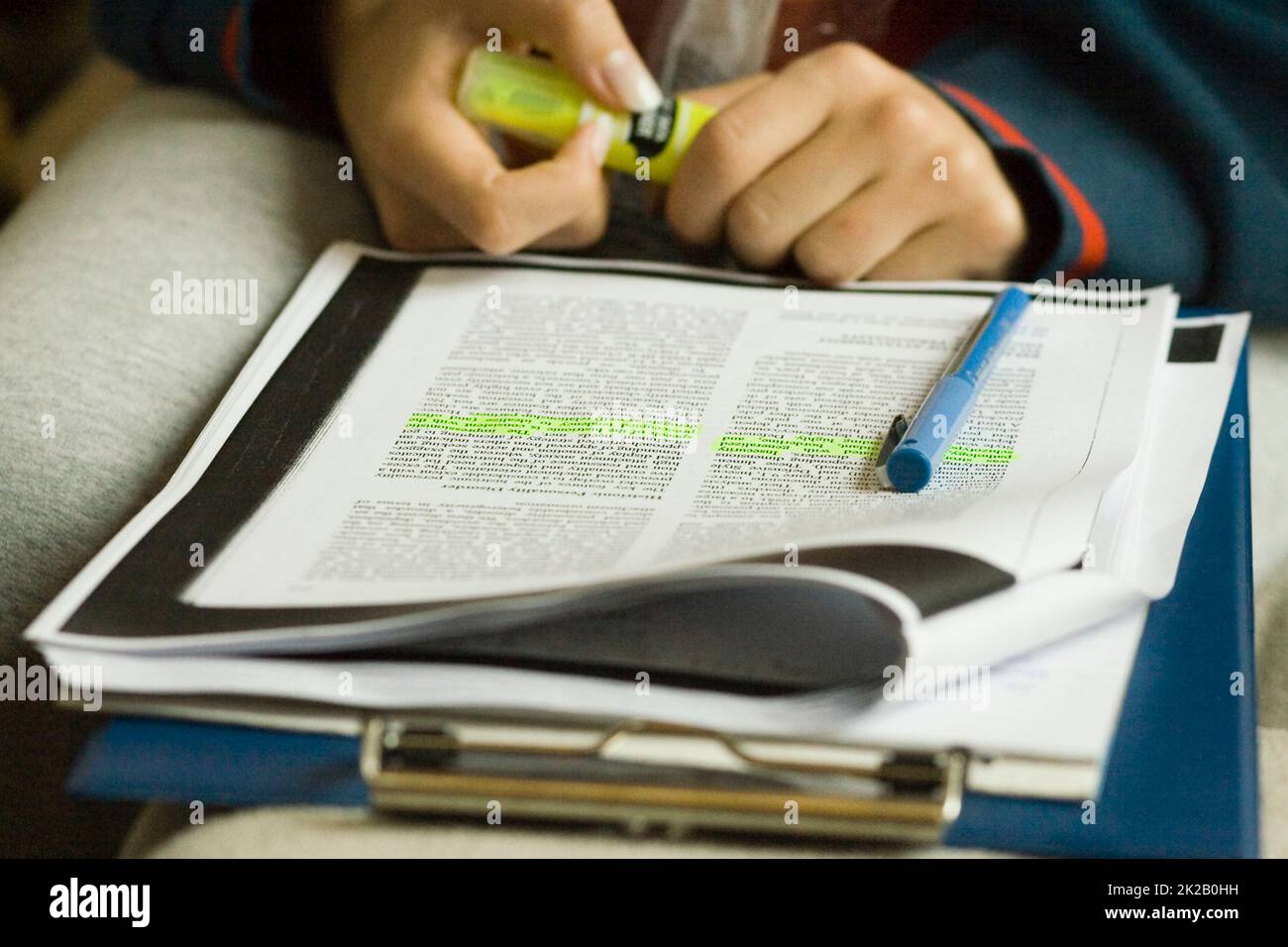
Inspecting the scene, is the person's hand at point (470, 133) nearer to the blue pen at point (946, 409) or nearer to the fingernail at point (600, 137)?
the fingernail at point (600, 137)

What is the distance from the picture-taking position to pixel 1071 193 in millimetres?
610

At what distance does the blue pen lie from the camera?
431 mm

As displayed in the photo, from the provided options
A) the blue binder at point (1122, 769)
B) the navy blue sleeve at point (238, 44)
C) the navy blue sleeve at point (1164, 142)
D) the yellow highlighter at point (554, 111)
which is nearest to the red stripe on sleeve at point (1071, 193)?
the navy blue sleeve at point (1164, 142)

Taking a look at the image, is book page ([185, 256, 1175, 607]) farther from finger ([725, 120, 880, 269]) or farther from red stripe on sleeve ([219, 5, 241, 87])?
red stripe on sleeve ([219, 5, 241, 87])

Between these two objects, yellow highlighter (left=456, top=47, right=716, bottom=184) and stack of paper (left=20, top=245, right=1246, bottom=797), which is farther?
yellow highlighter (left=456, top=47, right=716, bottom=184)

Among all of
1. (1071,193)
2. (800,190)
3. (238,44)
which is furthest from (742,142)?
(238,44)

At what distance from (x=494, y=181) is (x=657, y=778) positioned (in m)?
0.34

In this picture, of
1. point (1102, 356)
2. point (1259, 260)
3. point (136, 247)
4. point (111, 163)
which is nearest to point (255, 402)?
point (136, 247)

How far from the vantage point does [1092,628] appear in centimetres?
36

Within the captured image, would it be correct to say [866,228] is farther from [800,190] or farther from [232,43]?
[232,43]

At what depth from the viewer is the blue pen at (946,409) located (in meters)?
0.43

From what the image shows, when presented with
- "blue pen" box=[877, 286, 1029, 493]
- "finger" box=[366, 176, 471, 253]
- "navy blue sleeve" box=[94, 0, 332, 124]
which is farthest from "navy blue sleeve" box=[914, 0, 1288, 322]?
"navy blue sleeve" box=[94, 0, 332, 124]

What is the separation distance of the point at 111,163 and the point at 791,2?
41 cm

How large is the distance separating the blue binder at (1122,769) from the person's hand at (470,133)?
1.01 feet
